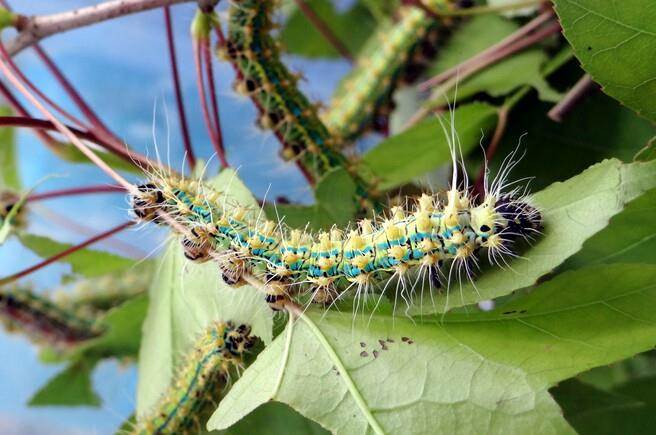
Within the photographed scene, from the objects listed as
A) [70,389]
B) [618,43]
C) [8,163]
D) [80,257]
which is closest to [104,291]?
[70,389]

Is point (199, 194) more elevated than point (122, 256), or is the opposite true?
point (122, 256)

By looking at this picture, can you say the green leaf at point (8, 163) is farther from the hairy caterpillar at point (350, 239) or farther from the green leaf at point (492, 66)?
the green leaf at point (492, 66)

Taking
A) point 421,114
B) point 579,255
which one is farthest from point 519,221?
point 421,114

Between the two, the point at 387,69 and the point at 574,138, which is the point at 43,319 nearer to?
the point at 387,69

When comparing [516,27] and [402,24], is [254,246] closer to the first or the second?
[516,27]

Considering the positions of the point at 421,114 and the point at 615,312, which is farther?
the point at 421,114

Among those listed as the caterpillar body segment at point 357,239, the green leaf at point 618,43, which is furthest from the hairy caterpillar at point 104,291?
the green leaf at point 618,43
